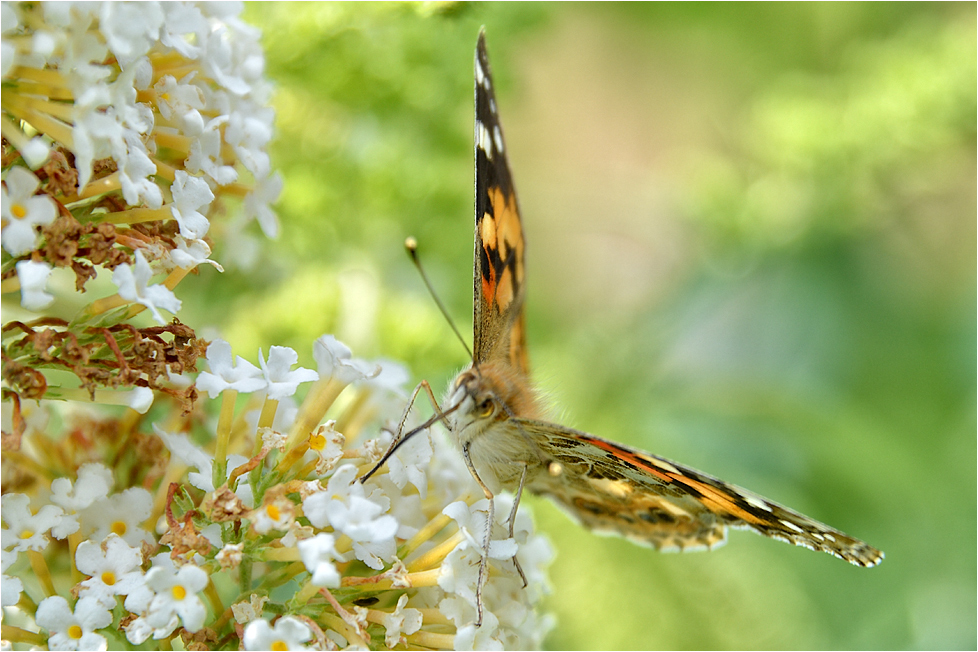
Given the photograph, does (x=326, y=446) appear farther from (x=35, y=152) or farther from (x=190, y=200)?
(x=35, y=152)

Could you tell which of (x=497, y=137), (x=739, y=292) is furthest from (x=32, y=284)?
(x=739, y=292)

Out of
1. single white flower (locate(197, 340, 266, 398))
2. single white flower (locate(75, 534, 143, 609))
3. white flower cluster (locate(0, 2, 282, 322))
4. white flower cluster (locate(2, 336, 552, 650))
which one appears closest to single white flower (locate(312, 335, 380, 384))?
white flower cluster (locate(2, 336, 552, 650))

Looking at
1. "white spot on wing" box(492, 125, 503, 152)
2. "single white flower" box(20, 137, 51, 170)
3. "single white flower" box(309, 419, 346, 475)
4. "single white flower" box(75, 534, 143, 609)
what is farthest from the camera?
"white spot on wing" box(492, 125, 503, 152)

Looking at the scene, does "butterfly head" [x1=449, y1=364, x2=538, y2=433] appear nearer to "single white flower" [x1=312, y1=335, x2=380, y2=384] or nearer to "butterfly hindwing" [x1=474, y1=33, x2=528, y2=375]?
Result: "butterfly hindwing" [x1=474, y1=33, x2=528, y2=375]

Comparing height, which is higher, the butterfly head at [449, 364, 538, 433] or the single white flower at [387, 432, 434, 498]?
the butterfly head at [449, 364, 538, 433]

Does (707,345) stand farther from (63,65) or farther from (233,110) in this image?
(63,65)

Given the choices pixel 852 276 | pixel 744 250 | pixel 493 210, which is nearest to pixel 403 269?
pixel 493 210
